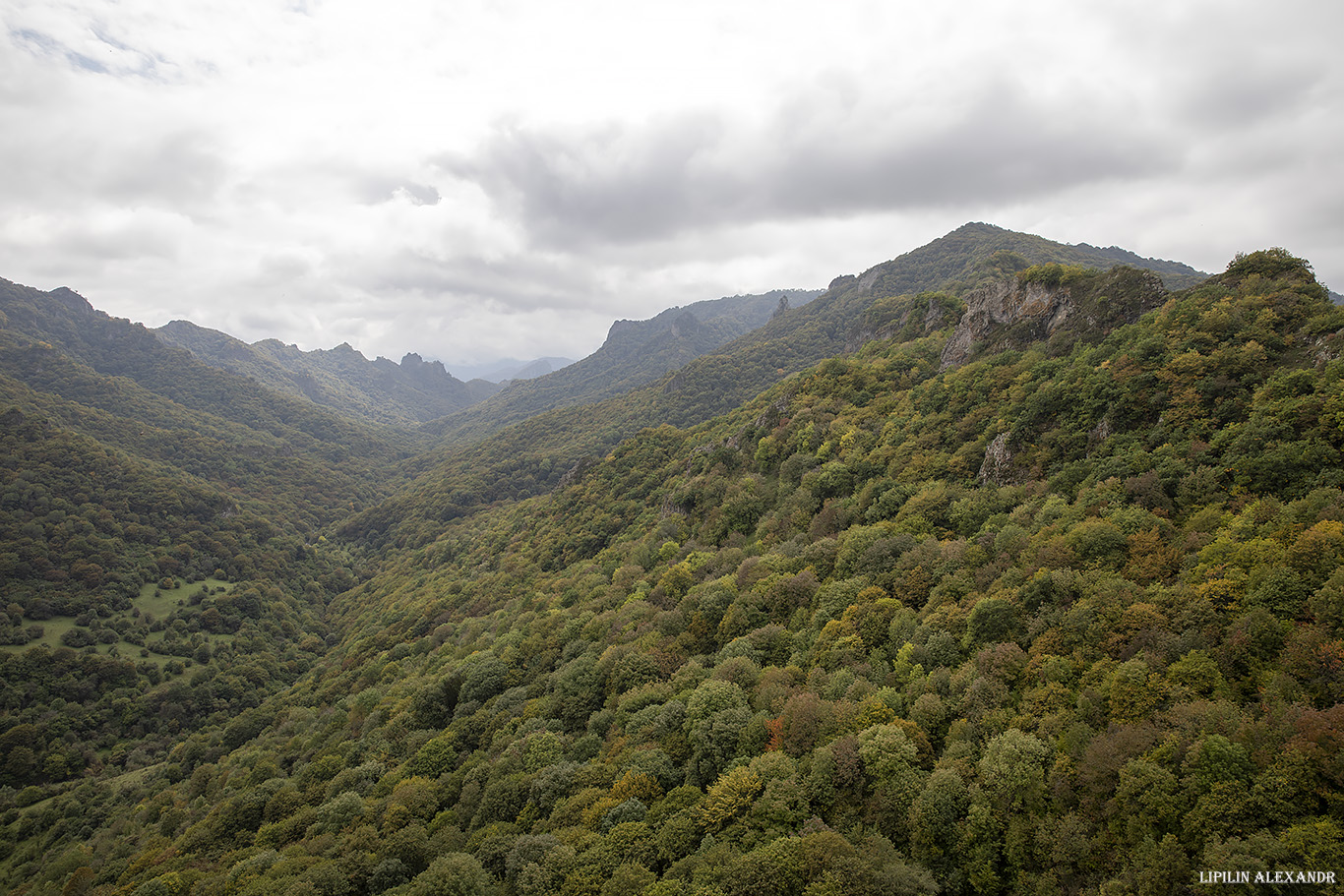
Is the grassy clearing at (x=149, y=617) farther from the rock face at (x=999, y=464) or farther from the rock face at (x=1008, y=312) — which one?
the rock face at (x=1008, y=312)

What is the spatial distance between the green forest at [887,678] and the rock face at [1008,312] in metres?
0.35

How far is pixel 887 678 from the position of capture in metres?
24.7

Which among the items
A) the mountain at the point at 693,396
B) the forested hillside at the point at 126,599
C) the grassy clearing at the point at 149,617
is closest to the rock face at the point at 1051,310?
the mountain at the point at 693,396

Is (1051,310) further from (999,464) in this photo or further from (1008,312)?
(999,464)

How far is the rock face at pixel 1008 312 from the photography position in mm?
47750

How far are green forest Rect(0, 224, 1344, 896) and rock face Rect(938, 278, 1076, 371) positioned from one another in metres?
0.35

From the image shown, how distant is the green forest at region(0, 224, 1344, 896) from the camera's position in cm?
1509

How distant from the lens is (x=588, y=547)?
78188mm

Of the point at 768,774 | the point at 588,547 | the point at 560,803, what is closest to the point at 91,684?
the point at 588,547

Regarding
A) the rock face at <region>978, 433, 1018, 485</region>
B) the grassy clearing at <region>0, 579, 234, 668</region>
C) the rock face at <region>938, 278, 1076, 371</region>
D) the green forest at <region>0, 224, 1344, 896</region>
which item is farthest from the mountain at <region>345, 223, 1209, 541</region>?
the rock face at <region>978, 433, 1018, 485</region>

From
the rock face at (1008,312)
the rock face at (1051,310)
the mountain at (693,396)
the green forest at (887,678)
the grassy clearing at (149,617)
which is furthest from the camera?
the mountain at (693,396)

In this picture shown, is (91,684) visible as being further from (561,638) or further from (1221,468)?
(1221,468)

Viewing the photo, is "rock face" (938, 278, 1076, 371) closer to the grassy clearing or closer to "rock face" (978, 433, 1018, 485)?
"rock face" (978, 433, 1018, 485)

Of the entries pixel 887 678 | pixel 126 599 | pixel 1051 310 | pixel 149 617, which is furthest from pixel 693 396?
pixel 126 599
